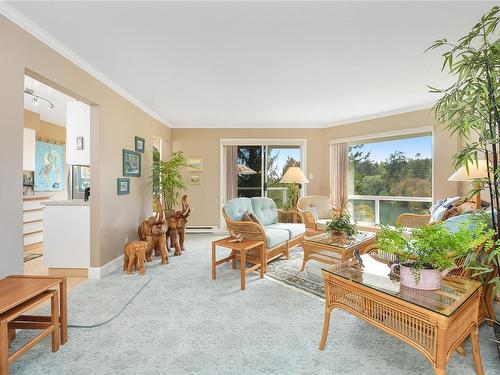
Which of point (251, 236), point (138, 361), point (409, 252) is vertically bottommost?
point (138, 361)

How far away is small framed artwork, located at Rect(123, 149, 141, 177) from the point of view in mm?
3752

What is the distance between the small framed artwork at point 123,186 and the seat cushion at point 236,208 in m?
1.49

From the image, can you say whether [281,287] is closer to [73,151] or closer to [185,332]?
[185,332]

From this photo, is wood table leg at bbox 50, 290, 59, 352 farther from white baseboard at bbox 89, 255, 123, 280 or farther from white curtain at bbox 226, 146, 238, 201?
white curtain at bbox 226, 146, 238, 201

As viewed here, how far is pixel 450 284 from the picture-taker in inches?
64.6

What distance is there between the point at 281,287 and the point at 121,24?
299cm

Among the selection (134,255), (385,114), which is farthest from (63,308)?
(385,114)

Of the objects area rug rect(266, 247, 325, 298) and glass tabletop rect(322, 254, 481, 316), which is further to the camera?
area rug rect(266, 247, 325, 298)

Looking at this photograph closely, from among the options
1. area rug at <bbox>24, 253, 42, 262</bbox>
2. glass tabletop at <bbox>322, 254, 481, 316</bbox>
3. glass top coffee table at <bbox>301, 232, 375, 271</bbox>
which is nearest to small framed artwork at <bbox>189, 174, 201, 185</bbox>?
area rug at <bbox>24, 253, 42, 262</bbox>

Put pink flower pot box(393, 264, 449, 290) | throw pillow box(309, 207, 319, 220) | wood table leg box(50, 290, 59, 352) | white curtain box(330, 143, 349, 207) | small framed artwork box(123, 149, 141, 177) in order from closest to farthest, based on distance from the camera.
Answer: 1. pink flower pot box(393, 264, 449, 290)
2. wood table leg box(50, 290, 59, 352)
3. small framed artwork box(123, 149, 141, 177)
4. throw pillow box(309, 207, 319, 220)
5. white curtain box(330, 143, 349, 207)

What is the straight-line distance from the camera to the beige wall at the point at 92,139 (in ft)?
6.50

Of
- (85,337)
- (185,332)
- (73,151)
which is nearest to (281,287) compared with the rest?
(185,332)

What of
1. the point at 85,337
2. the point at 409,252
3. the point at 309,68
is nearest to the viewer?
the point at 409,252

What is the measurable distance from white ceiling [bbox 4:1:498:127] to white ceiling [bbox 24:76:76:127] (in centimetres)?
109
